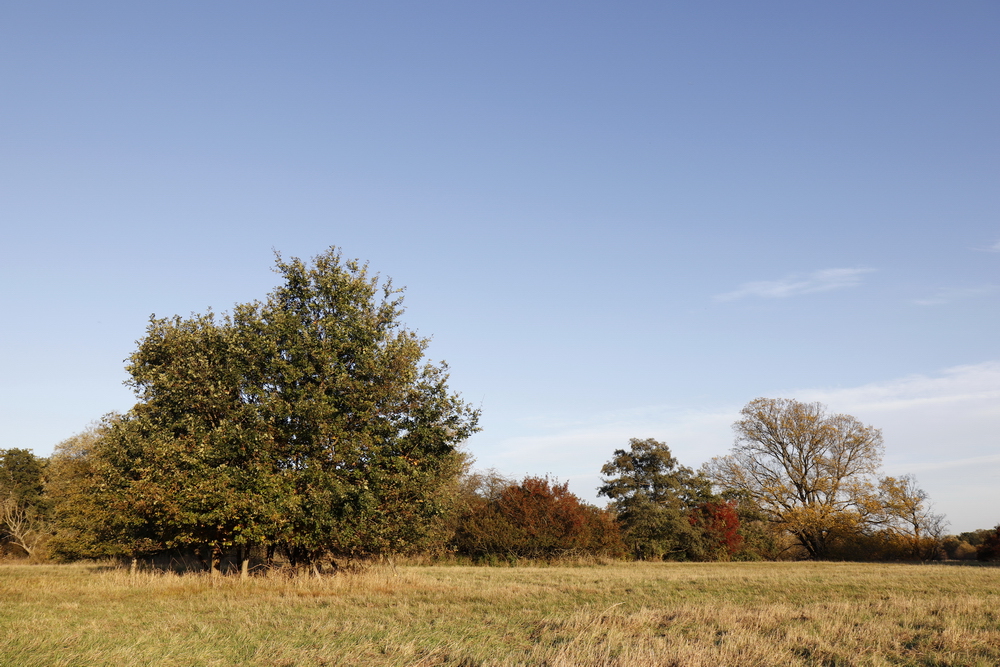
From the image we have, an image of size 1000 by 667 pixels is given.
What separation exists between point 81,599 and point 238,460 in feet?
16.3

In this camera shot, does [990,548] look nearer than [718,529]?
Yes

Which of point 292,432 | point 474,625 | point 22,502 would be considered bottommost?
point 474,625

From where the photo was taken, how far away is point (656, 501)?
51688 millimetres

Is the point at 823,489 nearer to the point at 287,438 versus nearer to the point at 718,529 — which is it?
the point at 718,529

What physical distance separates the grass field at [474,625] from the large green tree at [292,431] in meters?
1.96

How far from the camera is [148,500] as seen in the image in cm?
1898

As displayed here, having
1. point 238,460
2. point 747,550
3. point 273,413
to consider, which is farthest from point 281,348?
point 747,550

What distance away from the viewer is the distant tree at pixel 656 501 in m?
47.4

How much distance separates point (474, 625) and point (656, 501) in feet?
139

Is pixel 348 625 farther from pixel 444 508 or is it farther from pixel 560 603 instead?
pixel 444 508

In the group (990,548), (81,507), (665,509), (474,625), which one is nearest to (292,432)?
(474,625)

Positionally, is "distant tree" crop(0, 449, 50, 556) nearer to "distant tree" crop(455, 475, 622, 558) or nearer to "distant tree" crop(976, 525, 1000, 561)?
"distant tree" crop(455, 475, 622, 558)

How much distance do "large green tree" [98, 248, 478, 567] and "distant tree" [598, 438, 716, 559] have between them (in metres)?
29.2

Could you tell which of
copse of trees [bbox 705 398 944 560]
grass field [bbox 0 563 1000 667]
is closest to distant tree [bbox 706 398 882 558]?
copse of trees [bbox 705 398 944 560]
